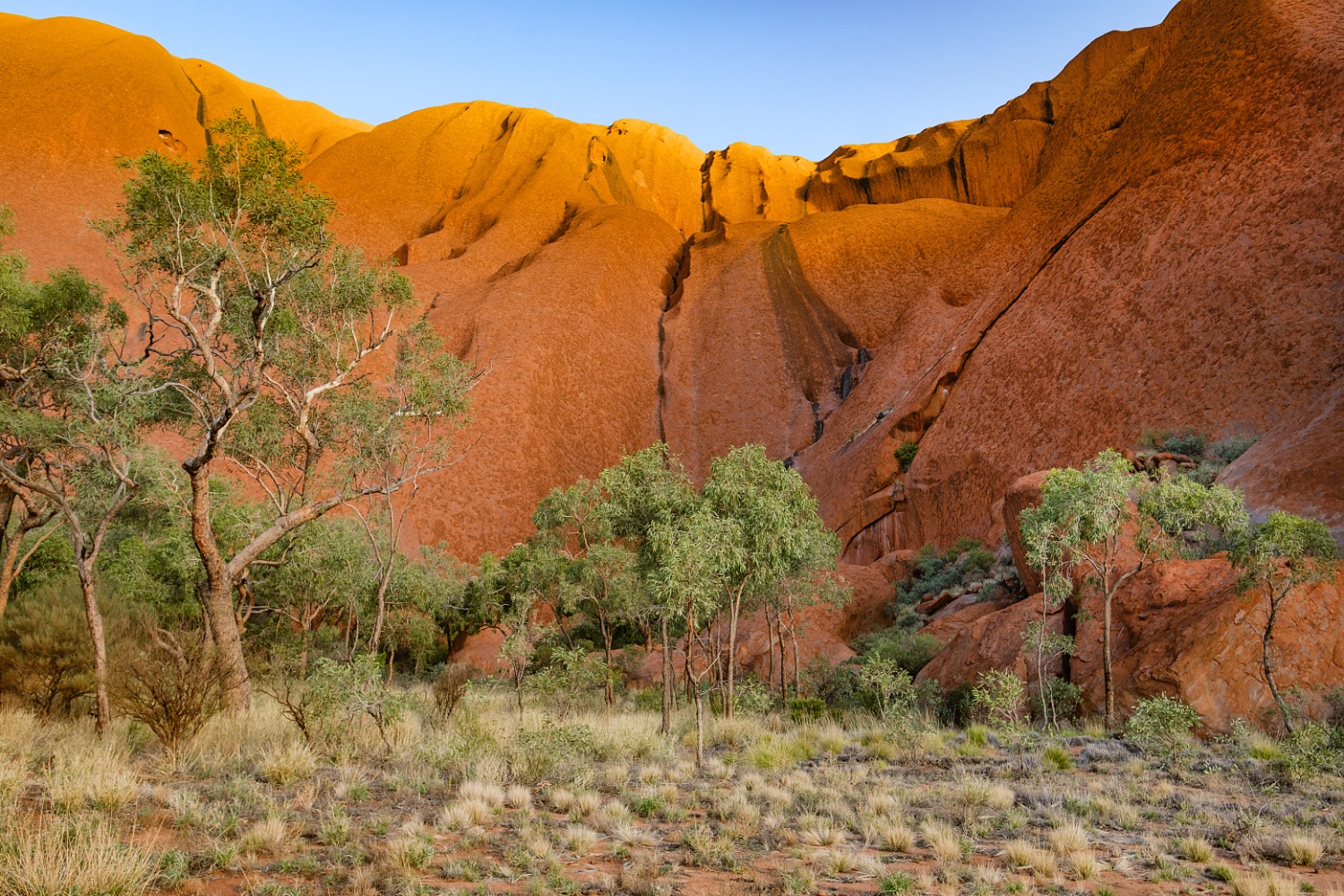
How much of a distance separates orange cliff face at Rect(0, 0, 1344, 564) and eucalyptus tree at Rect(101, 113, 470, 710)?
1610 mm

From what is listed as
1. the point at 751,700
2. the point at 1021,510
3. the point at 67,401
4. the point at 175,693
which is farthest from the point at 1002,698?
the point at 67,401

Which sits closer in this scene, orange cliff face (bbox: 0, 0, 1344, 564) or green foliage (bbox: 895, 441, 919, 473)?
orange cliff face (bbox: 0, 0, 1344, 564)

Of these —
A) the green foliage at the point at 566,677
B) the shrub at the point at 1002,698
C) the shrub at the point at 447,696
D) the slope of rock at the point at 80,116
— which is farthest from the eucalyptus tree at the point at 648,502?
the slope of rock at the point at 80,116

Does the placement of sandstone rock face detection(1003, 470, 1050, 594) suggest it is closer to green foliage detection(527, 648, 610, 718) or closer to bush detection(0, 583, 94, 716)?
green foliage detection(527, 648, 610, 718)

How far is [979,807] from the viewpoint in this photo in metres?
8.55

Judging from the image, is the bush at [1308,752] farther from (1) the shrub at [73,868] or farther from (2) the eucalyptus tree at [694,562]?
(1) the shrub at [73,868]

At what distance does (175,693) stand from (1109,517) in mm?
16504

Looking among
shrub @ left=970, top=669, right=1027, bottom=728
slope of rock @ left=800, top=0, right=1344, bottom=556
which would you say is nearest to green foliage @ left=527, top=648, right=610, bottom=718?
shrub @ left=970, top=669, right=1027, bottom=728

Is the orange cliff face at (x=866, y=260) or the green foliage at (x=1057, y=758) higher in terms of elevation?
the orange cliff face at (x=866, y=260)

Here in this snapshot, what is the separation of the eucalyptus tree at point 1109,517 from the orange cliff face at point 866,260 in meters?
3.63

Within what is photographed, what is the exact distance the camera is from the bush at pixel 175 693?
31.0 feet

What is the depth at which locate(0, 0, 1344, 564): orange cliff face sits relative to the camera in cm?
2747

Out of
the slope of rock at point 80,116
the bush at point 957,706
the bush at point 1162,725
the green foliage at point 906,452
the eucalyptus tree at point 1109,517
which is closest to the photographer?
the bush at point 1162,725

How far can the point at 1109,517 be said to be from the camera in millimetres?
14766
